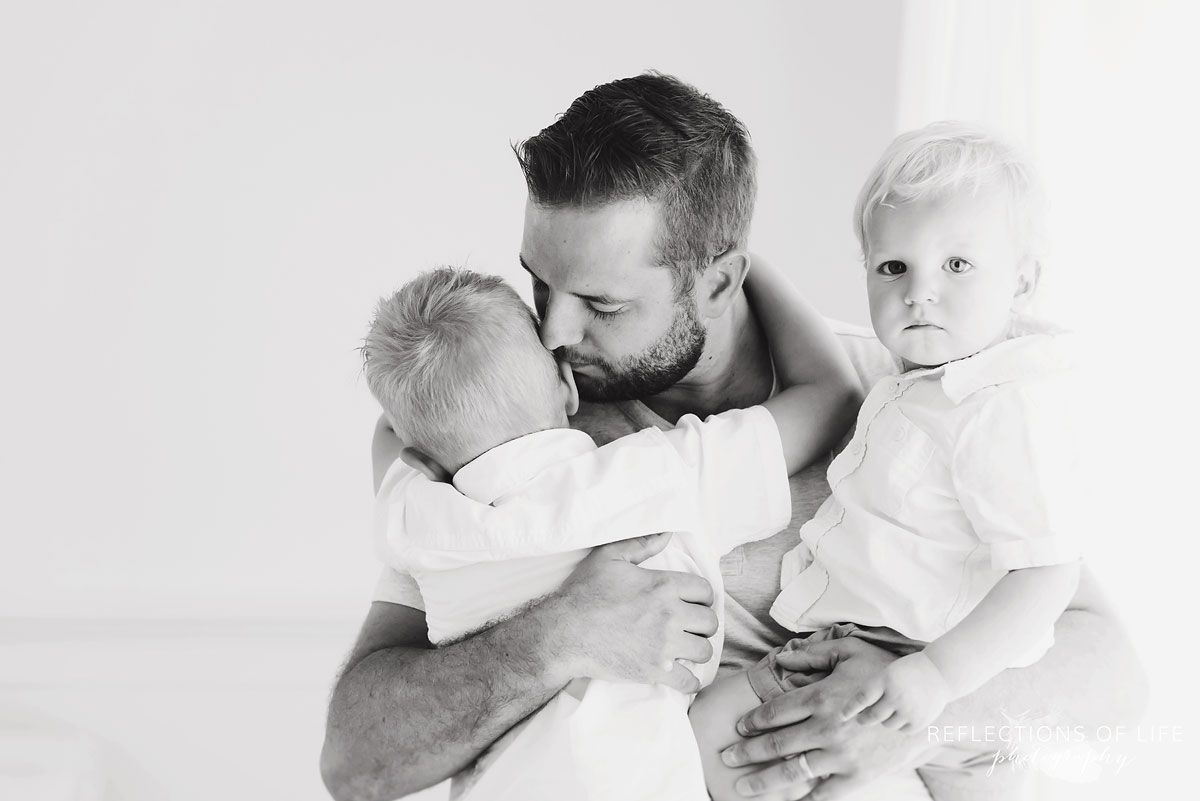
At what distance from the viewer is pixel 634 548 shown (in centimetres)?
144

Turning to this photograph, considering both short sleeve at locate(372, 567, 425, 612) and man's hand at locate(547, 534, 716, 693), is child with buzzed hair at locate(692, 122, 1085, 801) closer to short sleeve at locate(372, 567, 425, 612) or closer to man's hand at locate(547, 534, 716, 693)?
man's hand at locate(547, 534, 716, 693)

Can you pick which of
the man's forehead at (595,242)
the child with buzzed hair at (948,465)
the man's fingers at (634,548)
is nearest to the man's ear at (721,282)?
the man's forehead at (595,242)

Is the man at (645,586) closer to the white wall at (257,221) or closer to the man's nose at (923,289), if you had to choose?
the man's nose at (923,289)

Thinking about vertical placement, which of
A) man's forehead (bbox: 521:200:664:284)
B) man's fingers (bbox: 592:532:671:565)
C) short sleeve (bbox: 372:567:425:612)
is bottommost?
short sleeve (bbox: 372:567:425:612)

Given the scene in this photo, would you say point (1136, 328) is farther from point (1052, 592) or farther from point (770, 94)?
point (770, 94)

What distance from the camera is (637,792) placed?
1.32 m

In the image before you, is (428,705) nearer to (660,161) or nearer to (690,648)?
(690,648)

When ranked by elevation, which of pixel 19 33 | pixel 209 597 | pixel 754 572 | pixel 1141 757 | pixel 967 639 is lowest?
pixel 209 597

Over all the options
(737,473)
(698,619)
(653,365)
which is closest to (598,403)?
(653,365)

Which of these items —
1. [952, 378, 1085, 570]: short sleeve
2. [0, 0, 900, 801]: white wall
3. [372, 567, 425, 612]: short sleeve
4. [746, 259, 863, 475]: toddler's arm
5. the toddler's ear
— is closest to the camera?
[952, 378, 1085, 570]: short sleeve

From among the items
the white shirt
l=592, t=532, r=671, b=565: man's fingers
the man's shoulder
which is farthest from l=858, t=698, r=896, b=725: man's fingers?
the man's shoulder

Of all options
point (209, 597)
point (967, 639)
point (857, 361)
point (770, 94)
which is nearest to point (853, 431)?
point (857, 361)

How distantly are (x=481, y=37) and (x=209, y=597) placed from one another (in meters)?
1.97

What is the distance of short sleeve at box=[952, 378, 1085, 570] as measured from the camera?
1.26 m
